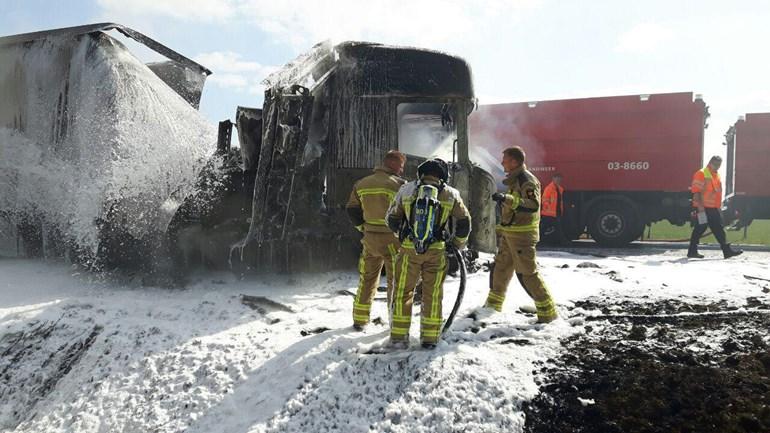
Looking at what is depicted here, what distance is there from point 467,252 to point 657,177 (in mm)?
7636

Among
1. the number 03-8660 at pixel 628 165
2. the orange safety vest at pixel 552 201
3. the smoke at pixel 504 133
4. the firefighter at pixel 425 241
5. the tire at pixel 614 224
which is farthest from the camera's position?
the smoke at pixel 504 133

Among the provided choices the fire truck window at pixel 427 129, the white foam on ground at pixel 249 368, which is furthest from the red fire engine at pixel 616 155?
the white foam on ground at pixel 249 368

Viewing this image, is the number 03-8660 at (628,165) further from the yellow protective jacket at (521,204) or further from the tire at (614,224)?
the yellow protective jacket at (521,204)

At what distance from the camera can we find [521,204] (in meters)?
4.33

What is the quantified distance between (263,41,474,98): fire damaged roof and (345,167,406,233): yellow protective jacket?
176 cm

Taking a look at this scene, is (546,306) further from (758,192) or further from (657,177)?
(758,192)

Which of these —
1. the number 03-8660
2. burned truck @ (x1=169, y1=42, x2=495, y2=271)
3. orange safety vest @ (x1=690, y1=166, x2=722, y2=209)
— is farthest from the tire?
burned truck @ (x1=169, y1=42, x2=495, y2=271)

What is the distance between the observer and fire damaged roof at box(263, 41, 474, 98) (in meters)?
5.62

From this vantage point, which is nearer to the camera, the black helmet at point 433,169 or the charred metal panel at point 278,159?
the black helmet at point 433,169

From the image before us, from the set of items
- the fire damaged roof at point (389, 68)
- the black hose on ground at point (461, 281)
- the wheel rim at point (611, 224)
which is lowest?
the black hose on ground at point (461, 281)

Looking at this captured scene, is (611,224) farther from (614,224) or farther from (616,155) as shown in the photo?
(616,155)

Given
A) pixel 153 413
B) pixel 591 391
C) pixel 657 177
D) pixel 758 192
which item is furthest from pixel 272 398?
pixel 758 192

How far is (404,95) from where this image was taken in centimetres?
564

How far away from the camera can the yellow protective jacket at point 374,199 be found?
4.07 meters
